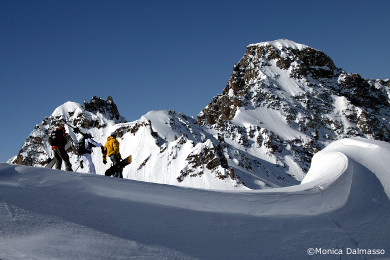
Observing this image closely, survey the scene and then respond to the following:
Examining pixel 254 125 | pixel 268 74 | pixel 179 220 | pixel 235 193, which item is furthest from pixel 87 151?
pixel 268 74

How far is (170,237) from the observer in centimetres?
469

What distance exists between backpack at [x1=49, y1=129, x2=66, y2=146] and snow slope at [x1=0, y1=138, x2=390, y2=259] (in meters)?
4.72

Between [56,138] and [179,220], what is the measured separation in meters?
7.13

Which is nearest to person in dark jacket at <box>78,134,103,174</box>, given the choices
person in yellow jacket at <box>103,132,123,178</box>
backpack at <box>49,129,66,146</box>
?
person in yellow jacket at <box>103,132,123,178</box>

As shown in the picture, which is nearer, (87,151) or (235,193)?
(235,193)

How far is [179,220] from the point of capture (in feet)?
16.8

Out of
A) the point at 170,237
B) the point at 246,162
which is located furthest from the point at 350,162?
the point at 246,162

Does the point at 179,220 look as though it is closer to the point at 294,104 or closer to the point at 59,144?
the point at 59,144

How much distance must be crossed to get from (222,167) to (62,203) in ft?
250

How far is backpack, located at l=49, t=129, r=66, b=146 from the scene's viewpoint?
1073 cm

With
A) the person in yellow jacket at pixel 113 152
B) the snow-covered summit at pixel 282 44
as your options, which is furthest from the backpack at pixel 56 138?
the snow-covered summit at pixel 282 44

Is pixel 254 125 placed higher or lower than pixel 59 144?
higher

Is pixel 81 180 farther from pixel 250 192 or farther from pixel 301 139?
pixel 301 139

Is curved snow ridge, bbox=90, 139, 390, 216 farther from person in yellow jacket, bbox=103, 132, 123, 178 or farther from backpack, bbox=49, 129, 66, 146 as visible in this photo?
backpack, bbox=49, 129, 66, 146
